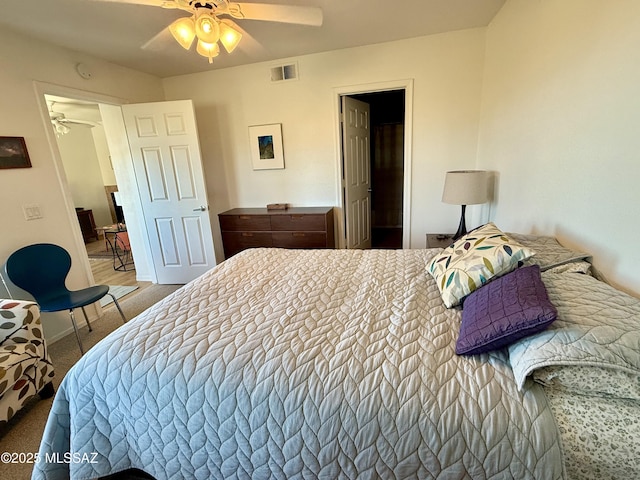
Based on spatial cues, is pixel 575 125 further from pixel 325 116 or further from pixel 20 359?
pixel 20 359

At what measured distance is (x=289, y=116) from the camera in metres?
3.43

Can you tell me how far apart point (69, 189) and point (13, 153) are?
45cm

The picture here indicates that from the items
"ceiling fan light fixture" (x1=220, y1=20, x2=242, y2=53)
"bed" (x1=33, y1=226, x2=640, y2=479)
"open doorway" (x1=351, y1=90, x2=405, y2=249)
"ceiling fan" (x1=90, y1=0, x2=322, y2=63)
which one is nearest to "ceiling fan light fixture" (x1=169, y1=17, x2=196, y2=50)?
"ceiling fan" (x1=90, y1=0, x2=322, y2=63)

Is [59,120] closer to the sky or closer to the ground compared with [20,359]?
closer to the sky

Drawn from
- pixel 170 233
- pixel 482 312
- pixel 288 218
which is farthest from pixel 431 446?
pixel 170 233

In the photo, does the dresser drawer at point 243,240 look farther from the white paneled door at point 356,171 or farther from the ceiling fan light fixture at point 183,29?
the ceiling fan light fixture at point 183,29

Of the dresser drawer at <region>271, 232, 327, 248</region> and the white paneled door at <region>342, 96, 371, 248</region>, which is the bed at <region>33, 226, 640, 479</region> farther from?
the white paneled door at <region>342, 96, 371, 248</region>

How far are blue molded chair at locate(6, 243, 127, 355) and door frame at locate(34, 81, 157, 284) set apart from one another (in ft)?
1.01

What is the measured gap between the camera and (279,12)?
167 centimetres

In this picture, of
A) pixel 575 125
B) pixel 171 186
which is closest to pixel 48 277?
pixel 171 186

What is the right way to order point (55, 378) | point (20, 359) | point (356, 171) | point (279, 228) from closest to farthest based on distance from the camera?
point (20, 359) → point (55, 378) → point (279, 228) → point (356, 171)

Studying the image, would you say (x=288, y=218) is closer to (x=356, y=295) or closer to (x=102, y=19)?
(x=356, y=295)

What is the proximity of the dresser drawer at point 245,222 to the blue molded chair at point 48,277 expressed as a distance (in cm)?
136

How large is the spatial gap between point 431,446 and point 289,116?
337cm
